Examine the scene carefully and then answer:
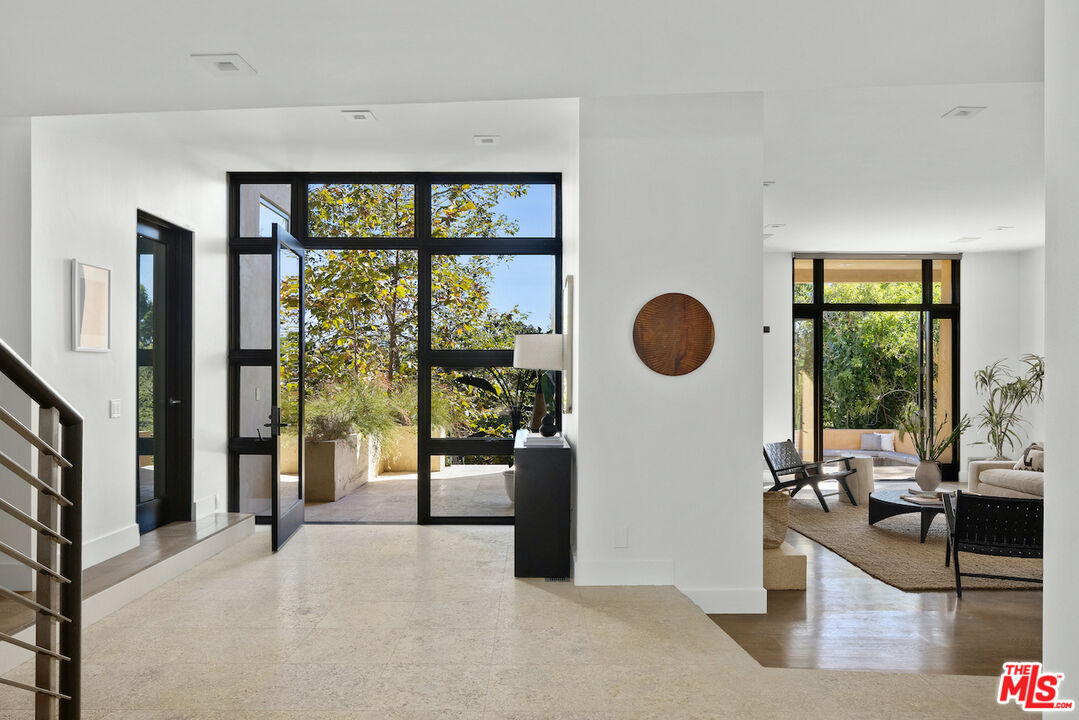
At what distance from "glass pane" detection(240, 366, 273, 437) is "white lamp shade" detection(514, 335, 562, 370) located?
7.35 ft

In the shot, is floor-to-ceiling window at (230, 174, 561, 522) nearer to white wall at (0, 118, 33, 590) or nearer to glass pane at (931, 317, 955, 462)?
white wall at (0, 118, 33, 590)

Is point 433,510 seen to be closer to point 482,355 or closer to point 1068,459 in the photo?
point 482,355

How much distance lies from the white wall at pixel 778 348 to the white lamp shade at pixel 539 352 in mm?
5128

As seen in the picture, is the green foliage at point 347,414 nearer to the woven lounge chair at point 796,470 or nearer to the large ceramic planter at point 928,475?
the woven lounge chair at point 796,470

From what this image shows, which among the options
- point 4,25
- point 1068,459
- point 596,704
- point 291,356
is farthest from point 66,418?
point 291,356

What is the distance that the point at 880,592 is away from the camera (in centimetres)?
458

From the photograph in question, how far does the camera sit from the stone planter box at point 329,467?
6367 mm

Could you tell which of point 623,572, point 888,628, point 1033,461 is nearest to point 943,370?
point 1033,461

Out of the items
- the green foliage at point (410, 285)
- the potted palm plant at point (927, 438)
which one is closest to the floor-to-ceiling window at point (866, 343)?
the potted palm plant at point (927, 438)

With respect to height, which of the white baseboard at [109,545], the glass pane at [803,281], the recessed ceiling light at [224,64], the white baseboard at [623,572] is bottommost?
the white baseboard at [623,572]

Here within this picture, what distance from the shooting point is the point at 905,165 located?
5.41 meters

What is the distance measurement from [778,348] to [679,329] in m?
5.55

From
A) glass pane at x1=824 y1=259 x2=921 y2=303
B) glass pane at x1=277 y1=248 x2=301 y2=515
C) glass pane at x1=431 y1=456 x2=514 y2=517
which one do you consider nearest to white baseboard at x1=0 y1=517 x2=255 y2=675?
glass pane at x1=277 y1=248 x2=301 y2=515

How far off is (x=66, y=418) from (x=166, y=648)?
1.60 m
